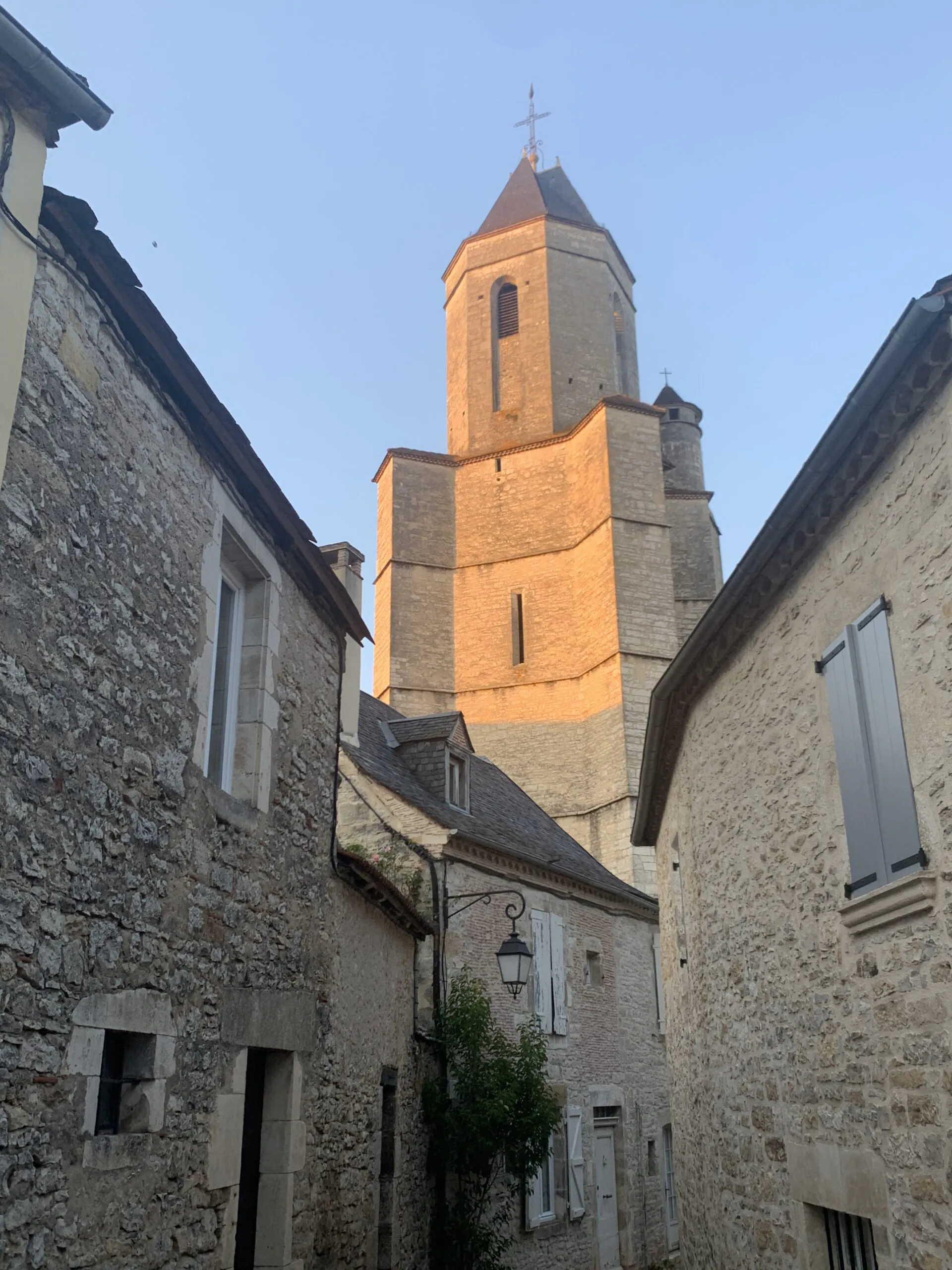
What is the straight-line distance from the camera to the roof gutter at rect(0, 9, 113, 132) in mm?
3838

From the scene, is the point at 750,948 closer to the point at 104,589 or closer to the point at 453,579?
the point at 104,589

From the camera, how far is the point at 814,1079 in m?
5.82

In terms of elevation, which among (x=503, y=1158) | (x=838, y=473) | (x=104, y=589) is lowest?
(x=503, y=1158)

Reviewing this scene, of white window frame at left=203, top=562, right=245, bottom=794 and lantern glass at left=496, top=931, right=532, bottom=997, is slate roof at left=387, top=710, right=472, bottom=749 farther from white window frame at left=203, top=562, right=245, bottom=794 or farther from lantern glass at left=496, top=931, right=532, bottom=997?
white window frame at left=203, top=562, right=245, bottom=794

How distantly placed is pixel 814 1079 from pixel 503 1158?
20.6ft

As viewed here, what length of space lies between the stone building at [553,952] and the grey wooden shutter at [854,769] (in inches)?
260

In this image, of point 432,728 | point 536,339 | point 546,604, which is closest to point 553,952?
point 432,728

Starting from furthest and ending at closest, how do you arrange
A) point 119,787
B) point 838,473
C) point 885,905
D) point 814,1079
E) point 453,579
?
point 453,579 → point 814,1079 → point 838,473 → point 885,905 → point 119,787

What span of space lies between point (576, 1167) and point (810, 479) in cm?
1042

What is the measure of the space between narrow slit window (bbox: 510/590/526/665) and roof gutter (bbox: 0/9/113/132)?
23.1m

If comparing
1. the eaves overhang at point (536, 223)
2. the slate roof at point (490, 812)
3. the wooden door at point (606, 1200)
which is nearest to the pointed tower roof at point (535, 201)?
the eaves overhang at point (536, 223)

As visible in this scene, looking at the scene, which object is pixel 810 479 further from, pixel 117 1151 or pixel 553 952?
pixel 553 952

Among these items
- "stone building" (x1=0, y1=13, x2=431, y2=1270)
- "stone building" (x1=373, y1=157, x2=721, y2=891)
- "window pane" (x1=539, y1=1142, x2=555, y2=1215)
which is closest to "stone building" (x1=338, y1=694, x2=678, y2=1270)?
"window pane" (x1=539, y1=1142, x2=555, y2=1215)

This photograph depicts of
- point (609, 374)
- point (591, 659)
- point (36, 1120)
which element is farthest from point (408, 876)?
point (609, 374)
